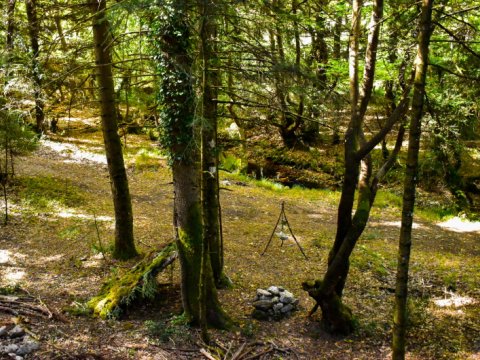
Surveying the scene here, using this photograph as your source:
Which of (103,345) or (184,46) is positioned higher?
(184,46)

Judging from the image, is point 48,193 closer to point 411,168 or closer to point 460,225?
point 411,168

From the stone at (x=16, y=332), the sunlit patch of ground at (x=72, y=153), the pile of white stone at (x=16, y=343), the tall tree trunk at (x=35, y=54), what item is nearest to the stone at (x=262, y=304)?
the pile of white stone at (x=16, y=343)

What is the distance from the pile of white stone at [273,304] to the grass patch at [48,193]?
7.43 metres

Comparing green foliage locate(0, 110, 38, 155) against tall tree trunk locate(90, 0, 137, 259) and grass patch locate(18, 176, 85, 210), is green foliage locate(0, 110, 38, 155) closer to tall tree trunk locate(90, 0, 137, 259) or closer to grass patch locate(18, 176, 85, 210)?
grass patch locate(18, 176, 85, 210)

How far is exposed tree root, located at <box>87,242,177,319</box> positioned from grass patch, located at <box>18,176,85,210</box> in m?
5.58

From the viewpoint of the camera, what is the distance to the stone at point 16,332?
5219 mm

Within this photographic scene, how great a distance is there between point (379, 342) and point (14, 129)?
10.3m

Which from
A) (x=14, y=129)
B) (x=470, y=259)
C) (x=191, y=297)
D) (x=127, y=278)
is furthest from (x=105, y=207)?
(x=470, y=259)

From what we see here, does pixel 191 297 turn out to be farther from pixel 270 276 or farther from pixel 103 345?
→ pixel 270 276

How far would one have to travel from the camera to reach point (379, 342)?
675 centimetres

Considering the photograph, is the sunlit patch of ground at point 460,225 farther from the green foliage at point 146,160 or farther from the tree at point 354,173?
the green foliage at point 146,160

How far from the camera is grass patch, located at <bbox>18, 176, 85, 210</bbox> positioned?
474 inches

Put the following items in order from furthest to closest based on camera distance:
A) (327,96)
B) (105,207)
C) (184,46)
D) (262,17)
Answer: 1. (105,207)
2. (262,17)
3. (327,96)
4. (184,46)

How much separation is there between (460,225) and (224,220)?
818cm
